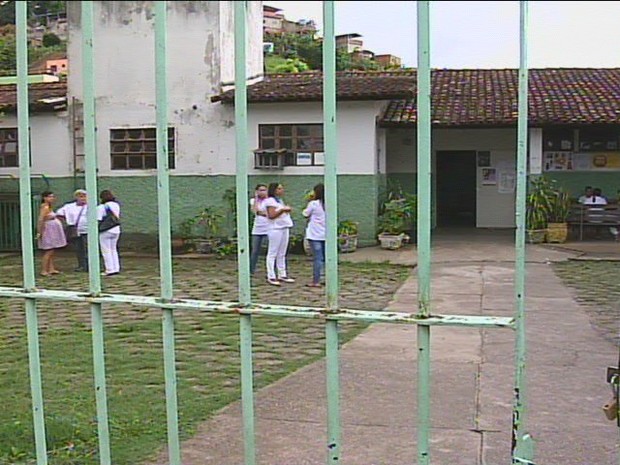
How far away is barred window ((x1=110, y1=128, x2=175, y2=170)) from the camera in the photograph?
2000 centimetres

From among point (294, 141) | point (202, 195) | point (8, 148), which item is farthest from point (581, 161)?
point (8, 148)

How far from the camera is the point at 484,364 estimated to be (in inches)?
310

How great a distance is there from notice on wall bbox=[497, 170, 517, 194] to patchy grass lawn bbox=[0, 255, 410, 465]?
10.1m

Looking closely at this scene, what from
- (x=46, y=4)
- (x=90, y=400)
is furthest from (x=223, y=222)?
(x=46, y=4)

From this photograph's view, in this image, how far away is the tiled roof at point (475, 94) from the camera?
62.6 feet

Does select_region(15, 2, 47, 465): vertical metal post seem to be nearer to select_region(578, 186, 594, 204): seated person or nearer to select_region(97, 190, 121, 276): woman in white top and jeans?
select_region(97, 190, 121, 276): woman in white top and jeans

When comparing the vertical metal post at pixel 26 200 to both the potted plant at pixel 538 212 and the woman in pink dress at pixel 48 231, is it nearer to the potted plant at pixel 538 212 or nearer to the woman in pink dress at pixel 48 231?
the woman in pink dress at pixel 48 231

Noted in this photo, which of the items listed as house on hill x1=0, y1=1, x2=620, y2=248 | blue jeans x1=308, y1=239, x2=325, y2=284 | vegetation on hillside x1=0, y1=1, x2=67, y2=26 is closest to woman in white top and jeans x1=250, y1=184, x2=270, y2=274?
blue jeans x1=308, y1=239, x2=325, y2=284

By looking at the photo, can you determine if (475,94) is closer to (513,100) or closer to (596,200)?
(513,100)

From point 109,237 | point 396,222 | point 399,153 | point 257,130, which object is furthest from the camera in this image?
point 399,153

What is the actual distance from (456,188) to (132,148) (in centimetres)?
922

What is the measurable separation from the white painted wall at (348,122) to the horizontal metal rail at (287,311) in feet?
52.9

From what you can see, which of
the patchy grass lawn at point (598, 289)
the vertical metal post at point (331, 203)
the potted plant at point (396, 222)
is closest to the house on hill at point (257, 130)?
the potted plant at point (396, 222)

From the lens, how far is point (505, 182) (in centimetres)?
2388
